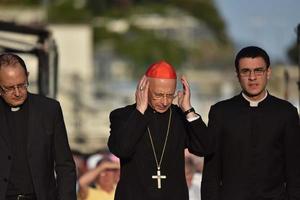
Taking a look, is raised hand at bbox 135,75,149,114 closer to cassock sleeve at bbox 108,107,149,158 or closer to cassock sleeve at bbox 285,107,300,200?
cassock sleeve at bbox 108,107,149,158

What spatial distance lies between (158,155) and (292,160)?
86cm

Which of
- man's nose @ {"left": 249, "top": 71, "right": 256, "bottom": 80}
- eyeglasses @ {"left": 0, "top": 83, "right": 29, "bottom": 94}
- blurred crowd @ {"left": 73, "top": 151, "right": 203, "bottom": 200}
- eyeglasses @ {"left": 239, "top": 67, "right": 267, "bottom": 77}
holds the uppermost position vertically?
eyeglasses @ {"left": 239, "top": 67, "right": 267, "bottom": 77}

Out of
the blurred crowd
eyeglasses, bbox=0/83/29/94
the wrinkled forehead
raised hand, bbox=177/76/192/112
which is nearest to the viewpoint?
eyeglasses, bbox=0/83/29/94

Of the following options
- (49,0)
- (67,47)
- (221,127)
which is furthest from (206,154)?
(49,0)

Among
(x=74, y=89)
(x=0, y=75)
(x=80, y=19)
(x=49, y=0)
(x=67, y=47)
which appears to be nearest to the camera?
(x=0, y=75)

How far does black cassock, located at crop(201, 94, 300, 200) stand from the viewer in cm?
694

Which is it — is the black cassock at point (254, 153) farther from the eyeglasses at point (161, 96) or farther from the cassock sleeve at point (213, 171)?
the eyeglasses at point (161, 96)

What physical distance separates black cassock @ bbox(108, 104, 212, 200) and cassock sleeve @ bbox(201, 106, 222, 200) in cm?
17

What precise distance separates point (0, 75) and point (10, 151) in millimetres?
476

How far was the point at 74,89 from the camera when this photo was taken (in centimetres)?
3181

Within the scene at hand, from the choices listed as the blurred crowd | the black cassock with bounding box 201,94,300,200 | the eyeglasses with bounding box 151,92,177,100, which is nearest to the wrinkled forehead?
the eyeglasses with bounding box 151,92,177,100

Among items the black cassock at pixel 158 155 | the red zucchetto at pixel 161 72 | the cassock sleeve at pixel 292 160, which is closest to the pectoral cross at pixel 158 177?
the black cassock at pixel 158 155

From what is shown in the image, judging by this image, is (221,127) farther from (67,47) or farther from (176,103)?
(67,47)

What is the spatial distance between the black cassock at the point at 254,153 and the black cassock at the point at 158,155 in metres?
0.15
